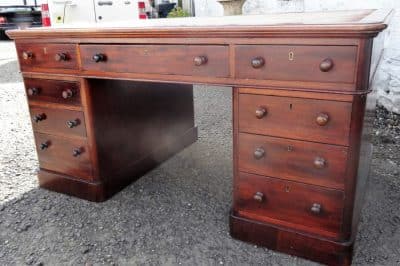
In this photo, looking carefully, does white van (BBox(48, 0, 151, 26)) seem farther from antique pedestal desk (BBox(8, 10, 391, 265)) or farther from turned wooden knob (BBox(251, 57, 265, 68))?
turned wooden knob (BBox(251, 57, 265, 68))

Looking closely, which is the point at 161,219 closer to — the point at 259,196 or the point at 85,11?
the point at 259,196

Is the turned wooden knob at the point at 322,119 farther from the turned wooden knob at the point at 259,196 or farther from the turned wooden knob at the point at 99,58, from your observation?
the turned wooden knob at the point at 99,58

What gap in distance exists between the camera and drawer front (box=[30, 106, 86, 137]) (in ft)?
7.20

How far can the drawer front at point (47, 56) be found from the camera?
2.07 metres

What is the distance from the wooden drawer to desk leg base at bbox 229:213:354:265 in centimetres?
3

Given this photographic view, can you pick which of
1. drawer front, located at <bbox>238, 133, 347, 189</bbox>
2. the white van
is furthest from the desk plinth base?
the white van

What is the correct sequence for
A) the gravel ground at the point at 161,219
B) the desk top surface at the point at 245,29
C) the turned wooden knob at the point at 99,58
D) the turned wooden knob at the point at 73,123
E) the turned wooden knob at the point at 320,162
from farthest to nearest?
the turned wooden knob at the point at 73,123 < the turned wooden knob at the point at 99,58 < the gravel ground at the point at 161,219 < the turned wooden knob at the point at 320,162 < the desk top surface at the point at 245,29

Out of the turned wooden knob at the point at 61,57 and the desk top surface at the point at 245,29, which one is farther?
the turned wooden knob at the point at 61,57

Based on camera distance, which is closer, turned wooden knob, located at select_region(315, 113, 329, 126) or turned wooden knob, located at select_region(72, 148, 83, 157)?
turned wooden knob, located at select_region(315, 113, 329, 126)

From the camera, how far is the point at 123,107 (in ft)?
7.79

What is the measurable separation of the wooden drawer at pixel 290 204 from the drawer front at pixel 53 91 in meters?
1.04

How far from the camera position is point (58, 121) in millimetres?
2277

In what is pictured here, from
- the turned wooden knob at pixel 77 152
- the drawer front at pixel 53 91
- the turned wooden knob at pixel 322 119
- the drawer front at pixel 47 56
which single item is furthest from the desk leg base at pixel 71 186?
the turned wooden knob at pixel 322 119

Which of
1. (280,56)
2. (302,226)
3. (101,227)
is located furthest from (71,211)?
(280,56)
